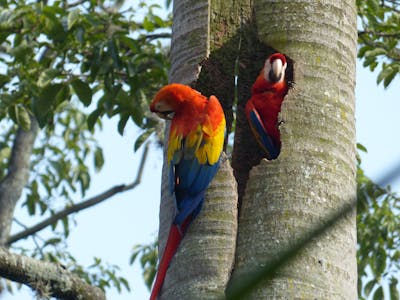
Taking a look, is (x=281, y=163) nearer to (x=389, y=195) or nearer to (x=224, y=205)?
(x=224, y=205)

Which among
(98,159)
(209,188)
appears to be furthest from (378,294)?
(98,159)

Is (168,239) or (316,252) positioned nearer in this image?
(316,252)

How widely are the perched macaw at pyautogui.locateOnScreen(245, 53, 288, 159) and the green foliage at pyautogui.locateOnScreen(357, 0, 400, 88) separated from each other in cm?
115

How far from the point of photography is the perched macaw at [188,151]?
202 centimetres

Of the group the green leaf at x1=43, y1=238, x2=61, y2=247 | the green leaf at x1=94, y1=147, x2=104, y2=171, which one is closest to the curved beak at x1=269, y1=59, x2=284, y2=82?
the green leaf at x1=43, y1=238, x2=61, y2=247

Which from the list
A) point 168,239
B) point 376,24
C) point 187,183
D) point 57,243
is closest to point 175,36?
point 187,183

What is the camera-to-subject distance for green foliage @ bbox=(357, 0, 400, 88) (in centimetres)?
376

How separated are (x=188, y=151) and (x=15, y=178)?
3.66 meters

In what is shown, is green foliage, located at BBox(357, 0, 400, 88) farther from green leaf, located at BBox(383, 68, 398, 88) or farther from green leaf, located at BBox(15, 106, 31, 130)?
green leaf, located at BBox(15, 106, 31, 130)

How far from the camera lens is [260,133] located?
101 inches

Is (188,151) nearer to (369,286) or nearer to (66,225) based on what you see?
(369,286)

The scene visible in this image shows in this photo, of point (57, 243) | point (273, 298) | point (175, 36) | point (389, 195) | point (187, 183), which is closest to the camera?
point (273, 298)

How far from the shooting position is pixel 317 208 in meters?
1.88

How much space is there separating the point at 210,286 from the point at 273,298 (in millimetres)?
208
